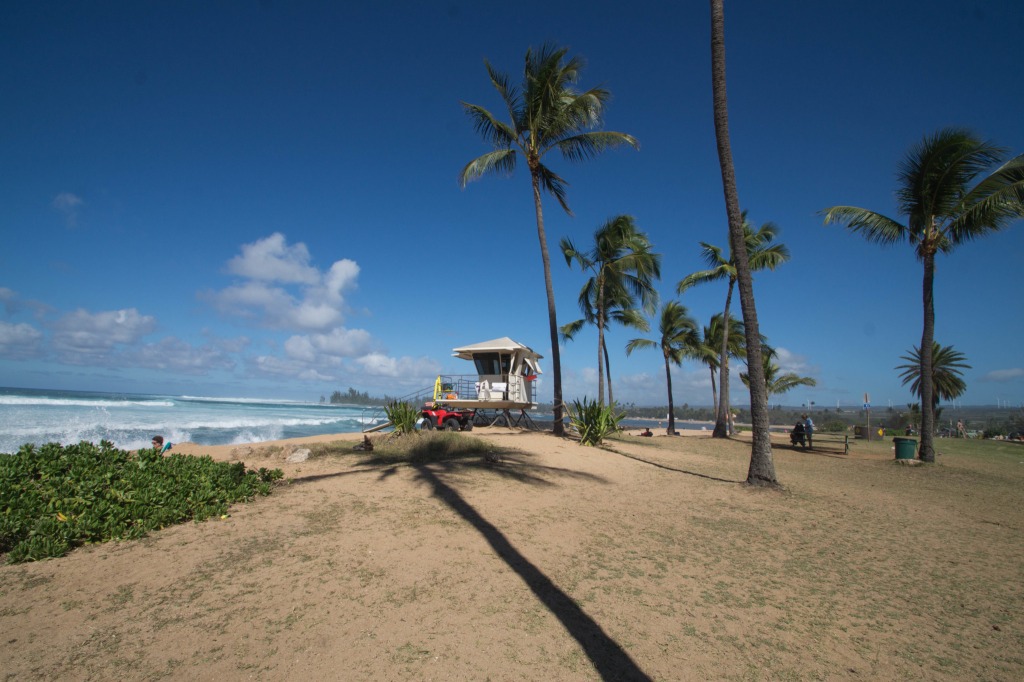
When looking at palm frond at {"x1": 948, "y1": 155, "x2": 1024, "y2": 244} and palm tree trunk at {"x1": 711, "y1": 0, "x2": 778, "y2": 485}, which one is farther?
palm frond at {"x1": 948, "y1": 155, "x2": 1024, "y2": 244}

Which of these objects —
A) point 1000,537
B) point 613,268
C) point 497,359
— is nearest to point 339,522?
point 1000,537

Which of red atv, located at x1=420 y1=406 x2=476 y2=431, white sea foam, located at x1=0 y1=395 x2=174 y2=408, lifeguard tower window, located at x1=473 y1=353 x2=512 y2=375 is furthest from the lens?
white sea foam, located at x1=0 y1=395 x2=174 y2=408

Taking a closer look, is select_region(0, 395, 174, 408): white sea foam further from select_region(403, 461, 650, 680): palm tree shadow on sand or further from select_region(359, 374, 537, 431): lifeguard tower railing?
select_region(403, 461, 650, 680): palm tree shadow on sand

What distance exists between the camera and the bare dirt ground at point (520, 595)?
3266mm

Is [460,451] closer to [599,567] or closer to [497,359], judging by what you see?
[599,567]

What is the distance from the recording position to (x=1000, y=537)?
6.30 meters

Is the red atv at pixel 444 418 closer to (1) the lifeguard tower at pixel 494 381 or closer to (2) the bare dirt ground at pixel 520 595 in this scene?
(1) the lifeguard tower at pixel 494 381

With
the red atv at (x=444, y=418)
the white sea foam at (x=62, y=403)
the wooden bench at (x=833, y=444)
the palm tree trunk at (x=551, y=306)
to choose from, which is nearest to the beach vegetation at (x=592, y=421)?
the palm tree trunk at (x=551, y=306)

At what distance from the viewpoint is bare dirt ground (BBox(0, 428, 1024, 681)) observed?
3.27 m

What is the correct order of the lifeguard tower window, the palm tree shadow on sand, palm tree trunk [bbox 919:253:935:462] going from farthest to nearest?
1. the lifeguard tower window
2. palm tree trunk [bbox 919:253:935:462]
3. the palm tree shadow on sand

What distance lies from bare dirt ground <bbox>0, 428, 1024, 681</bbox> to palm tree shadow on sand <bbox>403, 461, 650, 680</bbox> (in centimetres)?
2

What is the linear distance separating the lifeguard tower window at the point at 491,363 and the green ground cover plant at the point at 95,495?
16.1m

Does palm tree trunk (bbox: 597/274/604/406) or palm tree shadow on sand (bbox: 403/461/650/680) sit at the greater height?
palm tree trunk (bbox: 597/274/604/406)

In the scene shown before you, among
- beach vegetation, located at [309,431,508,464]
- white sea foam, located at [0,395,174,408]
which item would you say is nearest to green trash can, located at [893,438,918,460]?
beach vegetation, located at [309,431,508,464]
